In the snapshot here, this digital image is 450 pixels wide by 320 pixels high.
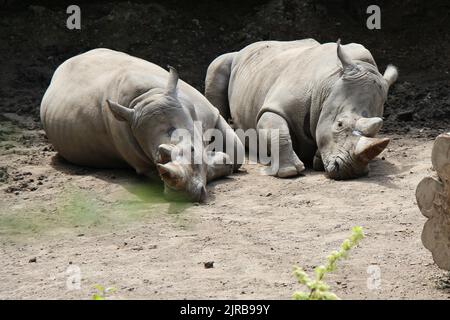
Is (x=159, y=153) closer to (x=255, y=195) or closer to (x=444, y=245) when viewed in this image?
(x=255, y=195)

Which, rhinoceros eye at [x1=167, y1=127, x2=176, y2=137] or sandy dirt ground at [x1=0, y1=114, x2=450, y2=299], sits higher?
rhinoceros eye at [x1=167, y1=127, x2=176, y2=137]

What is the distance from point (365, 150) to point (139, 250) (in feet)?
7.70

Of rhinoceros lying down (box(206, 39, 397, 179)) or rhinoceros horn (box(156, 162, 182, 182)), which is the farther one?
rhinoceros lying down (box(206, 39, 397, 179))

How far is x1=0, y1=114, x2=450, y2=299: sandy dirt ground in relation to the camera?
6062 millimetres

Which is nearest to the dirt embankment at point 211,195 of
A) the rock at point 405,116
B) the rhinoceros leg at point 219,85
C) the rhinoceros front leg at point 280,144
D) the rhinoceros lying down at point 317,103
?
the rock at point 405,116

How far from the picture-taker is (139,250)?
6.94 m

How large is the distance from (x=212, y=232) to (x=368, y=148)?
177 cm

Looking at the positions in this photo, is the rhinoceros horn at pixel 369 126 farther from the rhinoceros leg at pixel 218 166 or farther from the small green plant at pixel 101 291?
the small green plant at pixel 101 291

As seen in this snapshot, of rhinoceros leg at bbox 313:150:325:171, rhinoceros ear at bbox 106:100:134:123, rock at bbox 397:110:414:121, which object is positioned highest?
rhinoceros ear at bbox 106:100:134:123

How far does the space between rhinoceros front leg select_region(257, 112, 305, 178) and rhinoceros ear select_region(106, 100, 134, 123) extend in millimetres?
1270

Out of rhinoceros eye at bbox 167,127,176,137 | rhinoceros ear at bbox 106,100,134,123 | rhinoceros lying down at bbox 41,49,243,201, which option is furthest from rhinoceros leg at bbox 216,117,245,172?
rhinoceros ear at bbox 106,100,134,123

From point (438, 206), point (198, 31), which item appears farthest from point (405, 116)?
point (438, 206)

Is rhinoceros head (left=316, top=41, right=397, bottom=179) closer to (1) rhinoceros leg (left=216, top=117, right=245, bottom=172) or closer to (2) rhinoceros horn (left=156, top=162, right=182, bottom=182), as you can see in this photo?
(1) rhinoceros leg (left=216, top=117, right=245, bottom=172)

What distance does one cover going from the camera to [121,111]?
8750 mm
